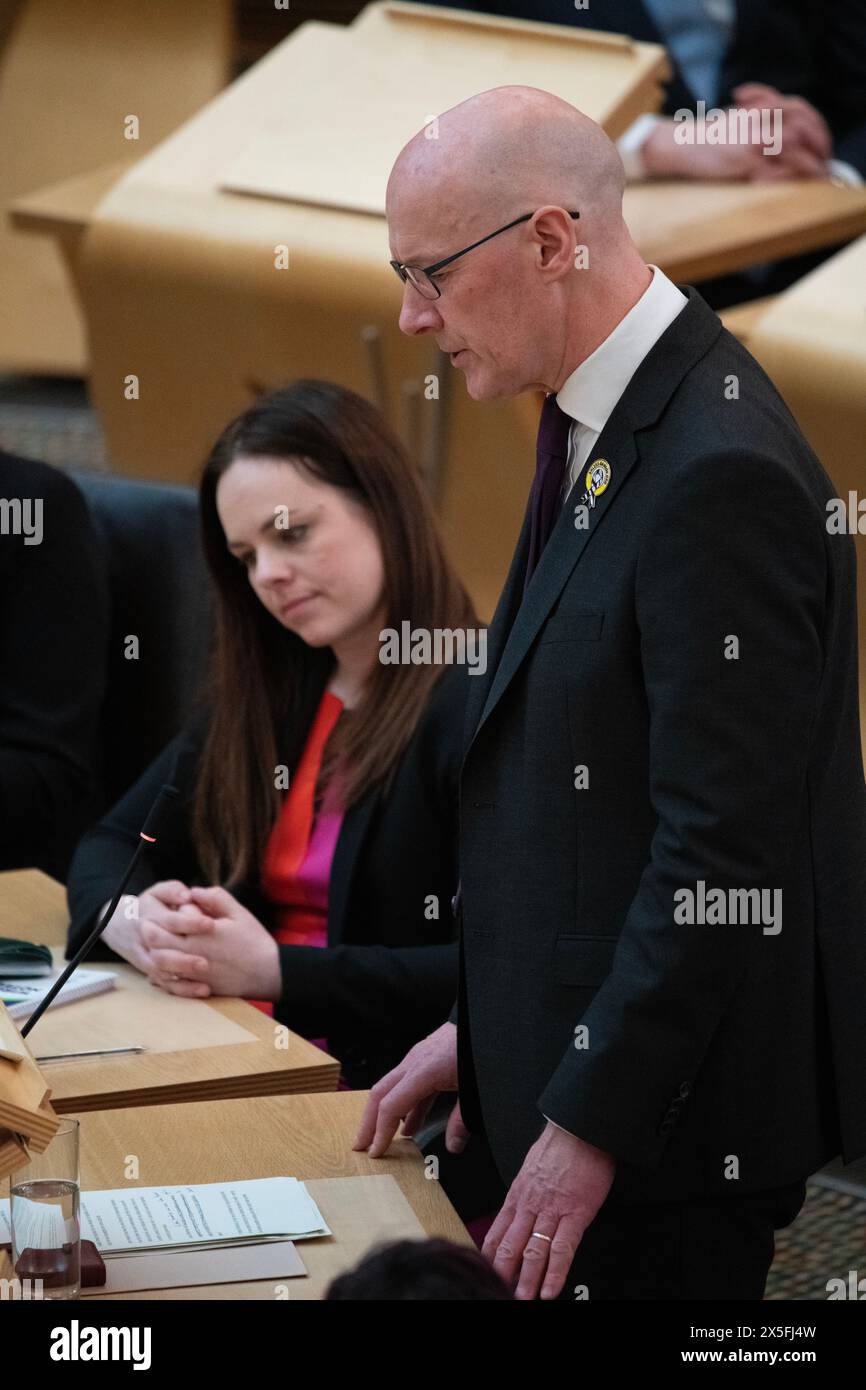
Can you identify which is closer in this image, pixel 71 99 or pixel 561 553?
pixel 561 553

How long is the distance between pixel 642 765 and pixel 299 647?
3.41 feet

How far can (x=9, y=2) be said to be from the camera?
707 centimetres

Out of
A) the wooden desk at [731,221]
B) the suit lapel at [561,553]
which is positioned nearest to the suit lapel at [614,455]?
the suit lapel at [561,553]

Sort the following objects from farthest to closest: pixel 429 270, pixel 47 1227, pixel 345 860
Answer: pixel 345 860 → pixel 429 270 → pixel 47 1227

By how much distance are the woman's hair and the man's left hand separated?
0.86 meters

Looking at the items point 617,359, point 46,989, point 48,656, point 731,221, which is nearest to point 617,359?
point 617,359

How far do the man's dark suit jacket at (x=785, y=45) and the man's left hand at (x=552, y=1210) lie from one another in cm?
347

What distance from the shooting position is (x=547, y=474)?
152 cm

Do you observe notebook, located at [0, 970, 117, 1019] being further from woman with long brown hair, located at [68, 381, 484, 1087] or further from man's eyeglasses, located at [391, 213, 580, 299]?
man's eyeglasses, located at [391, 213, 580, 299]

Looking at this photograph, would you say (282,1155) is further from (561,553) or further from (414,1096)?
(561,553)

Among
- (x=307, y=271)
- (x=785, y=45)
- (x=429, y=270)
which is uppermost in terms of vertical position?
(x=785, y=45)

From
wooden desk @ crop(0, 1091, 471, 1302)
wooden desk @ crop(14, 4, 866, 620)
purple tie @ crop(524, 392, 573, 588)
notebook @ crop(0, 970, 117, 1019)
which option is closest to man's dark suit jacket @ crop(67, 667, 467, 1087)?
notebook @ crop(0, 970, 117, 1019)

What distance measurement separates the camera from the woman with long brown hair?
206 cm
